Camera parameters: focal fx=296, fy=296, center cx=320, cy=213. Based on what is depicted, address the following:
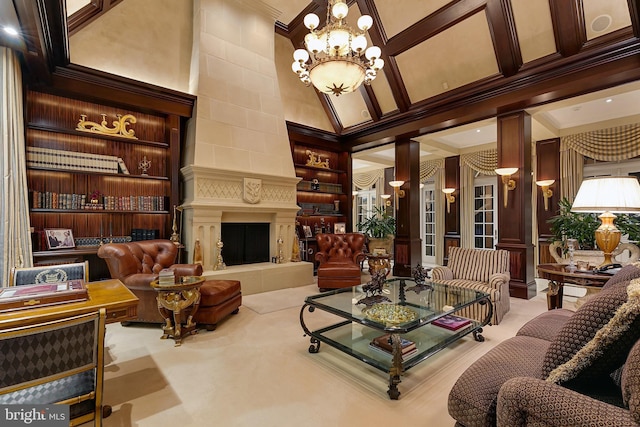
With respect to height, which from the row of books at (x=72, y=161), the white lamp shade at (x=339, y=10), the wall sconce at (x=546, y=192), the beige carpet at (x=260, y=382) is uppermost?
the white lamp shade at (x=339, y=10)

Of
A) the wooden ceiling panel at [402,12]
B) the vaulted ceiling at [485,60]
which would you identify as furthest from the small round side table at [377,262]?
the wooden ceiling panel at [402,12]

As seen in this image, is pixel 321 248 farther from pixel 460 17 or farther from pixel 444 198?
pixel 444 198

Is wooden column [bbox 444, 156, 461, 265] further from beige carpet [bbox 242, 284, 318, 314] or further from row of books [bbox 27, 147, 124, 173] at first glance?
row of books [bbox 27, 147, 124, 173]

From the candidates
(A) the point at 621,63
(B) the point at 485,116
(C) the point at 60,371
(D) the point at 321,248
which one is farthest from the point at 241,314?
(A) the point at 621,63

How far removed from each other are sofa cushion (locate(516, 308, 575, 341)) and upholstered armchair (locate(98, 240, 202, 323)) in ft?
10.6

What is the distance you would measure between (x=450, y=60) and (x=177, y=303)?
5.20m

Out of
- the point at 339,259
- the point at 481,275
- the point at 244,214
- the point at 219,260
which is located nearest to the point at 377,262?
the point at 339,259

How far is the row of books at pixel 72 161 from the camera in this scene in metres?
3.74

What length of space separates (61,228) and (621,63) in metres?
7.36

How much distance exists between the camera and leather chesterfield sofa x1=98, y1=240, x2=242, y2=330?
3164 millimetres

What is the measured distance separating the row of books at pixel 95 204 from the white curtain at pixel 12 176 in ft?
1.70

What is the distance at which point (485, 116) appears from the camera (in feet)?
16.1

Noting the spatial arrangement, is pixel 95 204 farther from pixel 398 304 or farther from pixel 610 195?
pixel 610 195

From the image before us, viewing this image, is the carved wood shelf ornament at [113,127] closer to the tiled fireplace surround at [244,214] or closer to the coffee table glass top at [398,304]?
the tiled fireplace surround at [244,214]
